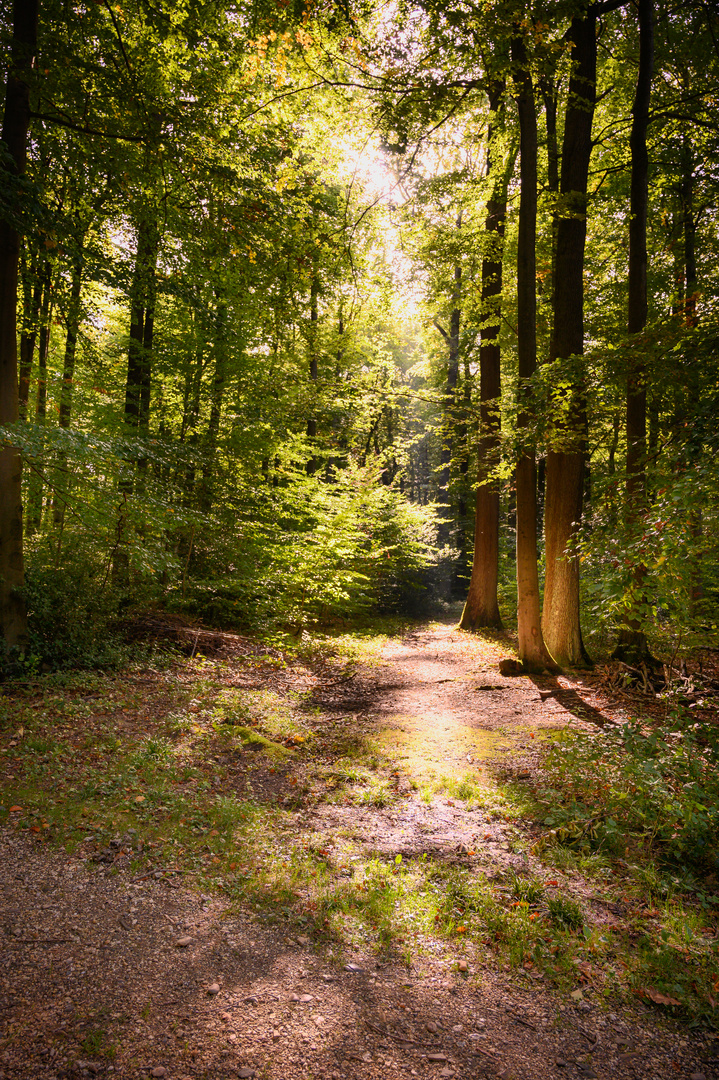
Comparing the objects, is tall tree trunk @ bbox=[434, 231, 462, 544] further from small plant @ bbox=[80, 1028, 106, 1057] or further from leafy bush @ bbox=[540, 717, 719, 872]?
small plant @ bbox=[80, 1028, 106, 1057]

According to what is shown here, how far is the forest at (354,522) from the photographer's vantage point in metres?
3.51

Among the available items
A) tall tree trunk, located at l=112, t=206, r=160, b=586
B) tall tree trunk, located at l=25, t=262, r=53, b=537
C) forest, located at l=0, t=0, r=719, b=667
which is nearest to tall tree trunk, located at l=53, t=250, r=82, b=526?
forest, located at l=0, t=0, r=719, b=667

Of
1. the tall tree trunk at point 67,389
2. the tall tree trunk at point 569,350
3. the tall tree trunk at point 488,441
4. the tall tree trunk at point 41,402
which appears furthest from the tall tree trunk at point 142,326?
the tall tree trunk at point 569,350

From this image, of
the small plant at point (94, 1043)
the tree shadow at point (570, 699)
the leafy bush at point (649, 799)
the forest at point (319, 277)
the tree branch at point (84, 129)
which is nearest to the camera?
the small plant at point (94, 1043)

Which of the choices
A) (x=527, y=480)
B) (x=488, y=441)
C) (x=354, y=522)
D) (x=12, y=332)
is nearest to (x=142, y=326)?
(x=12, y=332)

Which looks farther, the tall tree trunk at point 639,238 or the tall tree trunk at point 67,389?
the tall tree trunk at point 639,238

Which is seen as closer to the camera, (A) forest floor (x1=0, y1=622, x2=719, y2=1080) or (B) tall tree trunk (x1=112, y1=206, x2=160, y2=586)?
(A) forest floor (x1=0, y1=622, x2=719, y2=1080)

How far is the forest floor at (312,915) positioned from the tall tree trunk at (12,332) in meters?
1.23

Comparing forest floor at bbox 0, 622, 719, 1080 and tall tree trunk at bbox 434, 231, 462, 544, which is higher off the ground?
tall tree trunk at bbox 434, 231, 462, 544

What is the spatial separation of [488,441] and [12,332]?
33.1 feet

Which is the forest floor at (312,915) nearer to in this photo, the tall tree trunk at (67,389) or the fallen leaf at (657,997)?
the fallen leaf at (657,997)

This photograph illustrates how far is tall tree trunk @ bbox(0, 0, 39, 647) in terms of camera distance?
20.2 ft

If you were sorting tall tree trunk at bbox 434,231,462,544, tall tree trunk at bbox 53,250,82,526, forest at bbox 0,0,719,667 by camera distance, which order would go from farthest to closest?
tall tree trunk at bbox 434,231,462,544 → tall tree trunk at bbox 53,250,82,526 → forest at bbox 0,0,719,667

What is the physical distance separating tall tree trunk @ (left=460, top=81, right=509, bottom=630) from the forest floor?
7755mm
